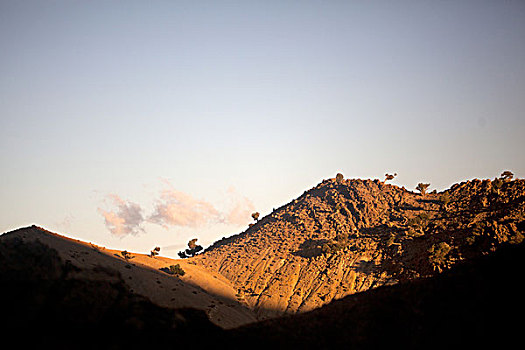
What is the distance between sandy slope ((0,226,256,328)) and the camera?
46812mm

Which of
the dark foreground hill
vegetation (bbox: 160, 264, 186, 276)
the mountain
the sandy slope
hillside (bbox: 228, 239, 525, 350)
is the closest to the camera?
the dark foreground hill

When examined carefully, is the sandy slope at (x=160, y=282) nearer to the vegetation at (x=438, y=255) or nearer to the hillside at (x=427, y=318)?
the vegetation at (x=438, y=255)

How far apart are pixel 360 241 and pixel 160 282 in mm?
35273

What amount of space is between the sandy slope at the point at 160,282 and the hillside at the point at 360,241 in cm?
436

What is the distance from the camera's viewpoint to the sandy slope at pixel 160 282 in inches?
1843

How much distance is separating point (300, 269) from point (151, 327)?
5168cm

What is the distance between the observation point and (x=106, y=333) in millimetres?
15289

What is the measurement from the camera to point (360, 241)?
67938 millimetres

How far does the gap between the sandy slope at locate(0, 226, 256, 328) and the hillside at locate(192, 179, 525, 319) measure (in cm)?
436

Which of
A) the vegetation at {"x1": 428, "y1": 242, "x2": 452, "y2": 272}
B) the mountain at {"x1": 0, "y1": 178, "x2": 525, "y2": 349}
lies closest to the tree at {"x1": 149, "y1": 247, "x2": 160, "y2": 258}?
the mountain at {"x1": 0, "y1": 178, "x2": 525, "y2": 349}

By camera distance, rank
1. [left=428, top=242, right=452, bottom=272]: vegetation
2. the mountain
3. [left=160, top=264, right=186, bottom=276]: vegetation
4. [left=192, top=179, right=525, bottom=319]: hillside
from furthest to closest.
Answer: [left=160, top=264, right=186, bottom=276]: vegetation < [left=192, top=179, right=525, bottom=319]: hillside < [left=428, top=242, right=452, bottom=272]: vegetation < the mountain

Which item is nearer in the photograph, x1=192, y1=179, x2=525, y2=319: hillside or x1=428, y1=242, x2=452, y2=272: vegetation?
x1=428, y1=242, x2=452, y2=272: vegetation

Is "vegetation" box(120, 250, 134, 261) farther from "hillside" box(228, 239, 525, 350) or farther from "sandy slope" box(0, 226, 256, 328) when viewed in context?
A: "hillside" box(228, 239, 525, 350)

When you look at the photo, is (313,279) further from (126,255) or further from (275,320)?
(275,320)
